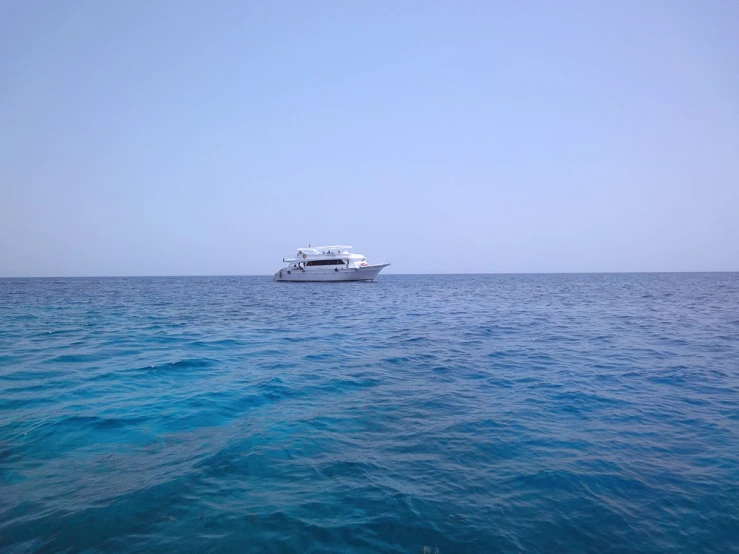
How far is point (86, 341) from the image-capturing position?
15859 mm

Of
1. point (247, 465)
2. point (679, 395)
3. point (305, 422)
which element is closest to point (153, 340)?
point (305, 422)

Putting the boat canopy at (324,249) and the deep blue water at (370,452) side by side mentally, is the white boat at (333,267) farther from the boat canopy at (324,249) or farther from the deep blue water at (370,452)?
the deep blue water at (370,452)

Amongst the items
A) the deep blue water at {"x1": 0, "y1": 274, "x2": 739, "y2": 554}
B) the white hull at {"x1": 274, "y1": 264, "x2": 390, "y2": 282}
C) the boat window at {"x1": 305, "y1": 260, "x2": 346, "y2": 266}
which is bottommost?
the deep blue water at {"x1": 0, "y1": 274, "x2": 739, "y2": 554}

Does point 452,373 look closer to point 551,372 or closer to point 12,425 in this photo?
point 551,372

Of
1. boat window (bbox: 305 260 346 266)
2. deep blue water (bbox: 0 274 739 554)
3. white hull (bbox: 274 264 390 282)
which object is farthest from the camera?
boat window (bbox: 305 260 346 266)

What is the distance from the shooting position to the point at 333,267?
235ft

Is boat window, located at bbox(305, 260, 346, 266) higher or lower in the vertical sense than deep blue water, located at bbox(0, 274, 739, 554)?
higher

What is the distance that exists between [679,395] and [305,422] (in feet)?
26.2

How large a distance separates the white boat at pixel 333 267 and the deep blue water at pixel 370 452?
5774cm

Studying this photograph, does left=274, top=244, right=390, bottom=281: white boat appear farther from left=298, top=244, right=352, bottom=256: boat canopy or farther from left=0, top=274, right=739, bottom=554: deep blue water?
left=0, top=274, right=739, bottom=554: deep blue water

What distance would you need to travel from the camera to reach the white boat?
7131 centimetres

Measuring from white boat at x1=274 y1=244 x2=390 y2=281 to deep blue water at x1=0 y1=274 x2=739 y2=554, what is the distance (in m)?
57.7

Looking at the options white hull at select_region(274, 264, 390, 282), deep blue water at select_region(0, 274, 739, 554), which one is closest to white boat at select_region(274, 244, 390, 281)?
white hull at select_region(274, 264, 390, 282)

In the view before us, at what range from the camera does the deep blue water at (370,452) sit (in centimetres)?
430
